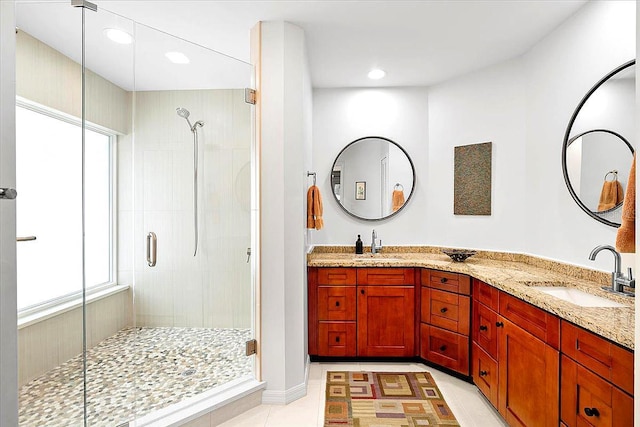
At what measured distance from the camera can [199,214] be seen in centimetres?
238

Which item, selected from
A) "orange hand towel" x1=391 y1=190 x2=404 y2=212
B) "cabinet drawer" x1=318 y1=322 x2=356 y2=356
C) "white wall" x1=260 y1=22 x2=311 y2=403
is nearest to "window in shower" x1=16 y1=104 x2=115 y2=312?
"white wall" x1=260 y1=22 x2=311 y2=403

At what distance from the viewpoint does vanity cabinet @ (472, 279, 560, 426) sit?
1.78 m

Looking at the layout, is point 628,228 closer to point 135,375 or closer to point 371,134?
point 135,375

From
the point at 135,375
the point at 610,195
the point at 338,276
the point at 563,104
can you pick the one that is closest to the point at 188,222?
the point at 135,375

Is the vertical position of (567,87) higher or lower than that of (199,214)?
higher

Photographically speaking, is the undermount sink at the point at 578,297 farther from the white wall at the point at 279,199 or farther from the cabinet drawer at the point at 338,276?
the white wall at the point at 279,199

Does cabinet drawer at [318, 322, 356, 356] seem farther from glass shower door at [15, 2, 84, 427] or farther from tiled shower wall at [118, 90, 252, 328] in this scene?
glass shower door at [15, 2, 84, 427]

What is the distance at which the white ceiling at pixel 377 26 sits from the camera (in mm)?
2393

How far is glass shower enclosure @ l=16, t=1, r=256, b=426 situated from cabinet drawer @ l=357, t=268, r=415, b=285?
1.07 m

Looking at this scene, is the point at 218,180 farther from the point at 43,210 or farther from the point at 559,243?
the point at 559,243

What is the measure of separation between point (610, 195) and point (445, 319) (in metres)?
1.45

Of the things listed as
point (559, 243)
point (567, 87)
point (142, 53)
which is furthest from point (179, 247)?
point (567, 87)

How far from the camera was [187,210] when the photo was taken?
91.2 inches

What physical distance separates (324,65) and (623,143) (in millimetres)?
2290
